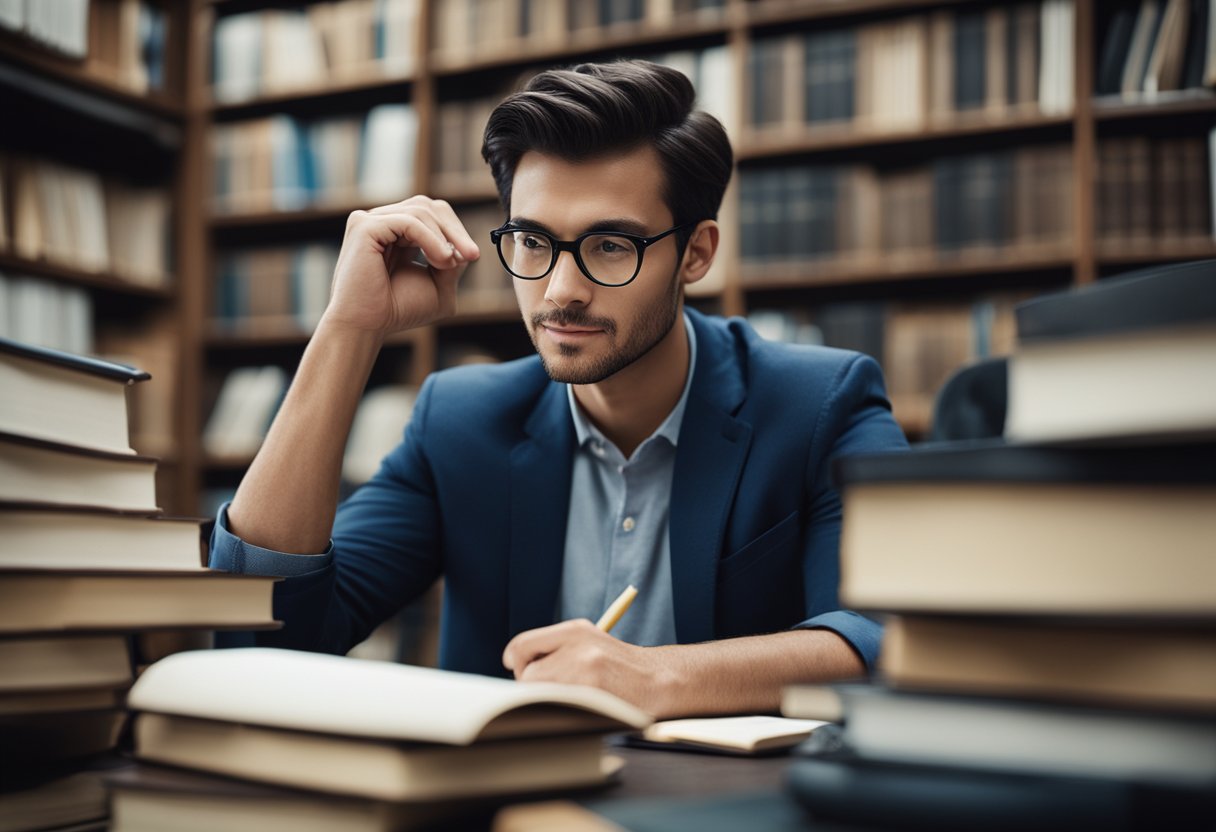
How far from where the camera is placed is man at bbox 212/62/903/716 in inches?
51.4

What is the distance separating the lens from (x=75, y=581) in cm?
62

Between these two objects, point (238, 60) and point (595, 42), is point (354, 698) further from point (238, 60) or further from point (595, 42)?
point (238, 60)

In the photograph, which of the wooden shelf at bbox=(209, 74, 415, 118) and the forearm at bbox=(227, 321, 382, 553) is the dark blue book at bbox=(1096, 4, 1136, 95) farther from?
the forearm at bbox=(227, 321, 382, 553)

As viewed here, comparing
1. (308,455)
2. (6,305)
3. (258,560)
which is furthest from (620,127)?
(6,305)

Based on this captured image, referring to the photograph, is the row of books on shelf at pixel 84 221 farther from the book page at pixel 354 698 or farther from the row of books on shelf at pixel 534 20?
the book page at pixel 354 698

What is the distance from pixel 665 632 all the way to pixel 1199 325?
1.06 metres

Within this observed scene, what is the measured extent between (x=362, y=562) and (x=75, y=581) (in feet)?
2.58

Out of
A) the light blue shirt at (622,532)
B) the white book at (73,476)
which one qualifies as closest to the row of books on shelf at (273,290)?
the light blue shirt at (622,532)

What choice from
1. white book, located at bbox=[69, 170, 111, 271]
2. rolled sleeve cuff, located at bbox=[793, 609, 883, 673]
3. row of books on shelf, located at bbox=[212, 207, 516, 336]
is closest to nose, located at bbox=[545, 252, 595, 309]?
rolled sleeve cuff, located at bbox=[793, 609, 883, 673]

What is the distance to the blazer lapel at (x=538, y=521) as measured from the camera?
4.57 ft

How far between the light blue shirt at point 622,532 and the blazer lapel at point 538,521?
4 centimetres

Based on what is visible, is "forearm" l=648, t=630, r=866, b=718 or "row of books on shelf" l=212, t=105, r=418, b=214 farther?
"row of books on shelf" l=212, t=105, r=418, b=214

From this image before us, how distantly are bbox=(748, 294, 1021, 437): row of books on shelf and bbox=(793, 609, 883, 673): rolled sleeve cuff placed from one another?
5.89 feet

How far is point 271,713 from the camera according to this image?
20.2 inches
